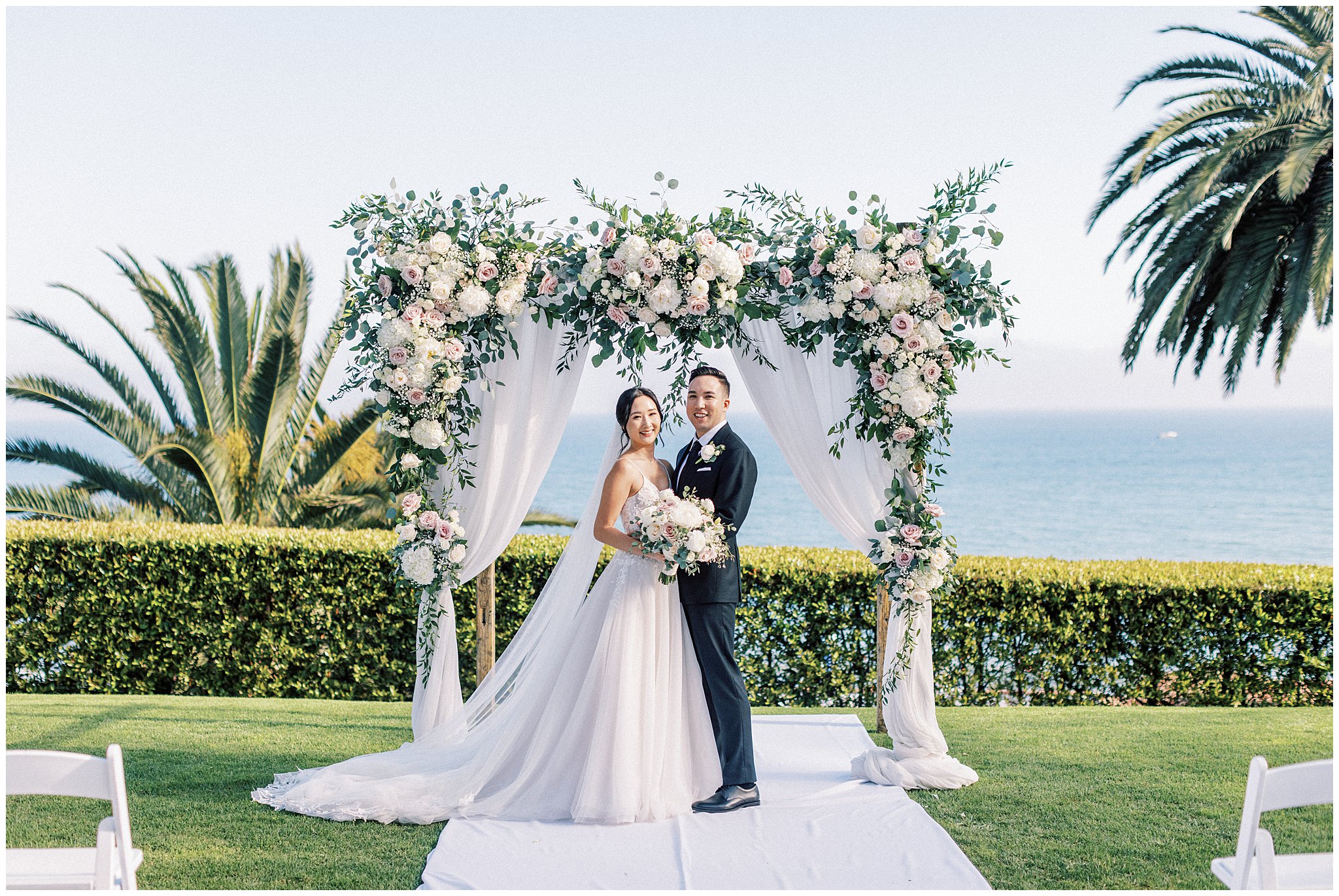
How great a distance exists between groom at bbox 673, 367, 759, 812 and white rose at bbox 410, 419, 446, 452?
1.36 m


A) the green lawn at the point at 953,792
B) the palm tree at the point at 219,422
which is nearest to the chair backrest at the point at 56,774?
the green lawn at the point at 953,792

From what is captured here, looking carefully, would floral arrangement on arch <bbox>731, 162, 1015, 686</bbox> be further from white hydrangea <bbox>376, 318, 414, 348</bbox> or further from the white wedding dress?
white hydrangea <bbox>376, 318, 414, 348</bbox>

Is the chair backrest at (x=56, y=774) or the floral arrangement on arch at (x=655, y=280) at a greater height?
the floral arrangement on arch at (x=655, y=280)

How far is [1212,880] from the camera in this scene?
427 cm

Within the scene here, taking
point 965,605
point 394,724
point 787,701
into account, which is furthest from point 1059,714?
point 394,724

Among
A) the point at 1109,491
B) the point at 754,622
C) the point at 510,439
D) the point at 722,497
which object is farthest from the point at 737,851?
the point at 1109,491

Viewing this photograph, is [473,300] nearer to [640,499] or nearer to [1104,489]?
[640,499]

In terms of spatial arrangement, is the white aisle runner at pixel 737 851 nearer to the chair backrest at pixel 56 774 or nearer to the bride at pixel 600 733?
the bride at pixel 600 733

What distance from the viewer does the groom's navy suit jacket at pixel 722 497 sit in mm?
5129

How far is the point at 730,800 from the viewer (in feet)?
16.6

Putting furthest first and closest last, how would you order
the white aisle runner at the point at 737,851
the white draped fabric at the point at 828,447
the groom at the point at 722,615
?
the white draped fabric at the point at 828,447 < the groom at the point at 722,615 < the white aisle runner at the point at 737,851

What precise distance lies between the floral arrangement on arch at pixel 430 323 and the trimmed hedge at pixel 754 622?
2331 mm

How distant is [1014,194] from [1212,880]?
114 ft

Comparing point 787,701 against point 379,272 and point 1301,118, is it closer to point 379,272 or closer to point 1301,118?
point 379,272
